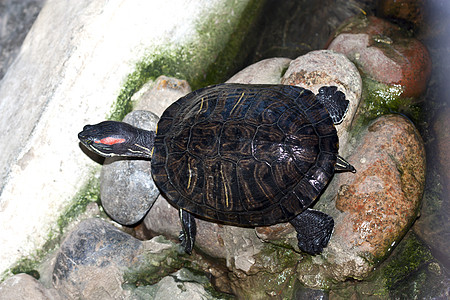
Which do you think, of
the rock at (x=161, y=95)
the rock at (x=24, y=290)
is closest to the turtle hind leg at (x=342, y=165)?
the rock at (x=161, y=95)

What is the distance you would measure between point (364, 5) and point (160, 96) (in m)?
2.87

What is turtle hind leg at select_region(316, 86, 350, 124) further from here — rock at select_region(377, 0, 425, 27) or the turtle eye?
the turtle eye

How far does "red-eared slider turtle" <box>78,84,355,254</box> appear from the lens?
3236 mm

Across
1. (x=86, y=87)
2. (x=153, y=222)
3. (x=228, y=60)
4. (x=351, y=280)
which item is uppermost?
(x=86, y=87)

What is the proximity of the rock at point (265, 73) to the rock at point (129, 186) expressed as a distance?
1.19m

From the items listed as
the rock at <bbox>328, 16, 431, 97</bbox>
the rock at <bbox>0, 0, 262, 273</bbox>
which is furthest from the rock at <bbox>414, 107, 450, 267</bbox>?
A: the rock at <bbox>0, 0, 262, 273</bbox>

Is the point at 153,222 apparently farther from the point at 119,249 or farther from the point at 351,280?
the point at 351,280

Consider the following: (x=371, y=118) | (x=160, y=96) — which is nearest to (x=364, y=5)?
(x=371, y=118)

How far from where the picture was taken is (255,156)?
10.6 feet

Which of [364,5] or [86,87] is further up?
[86,87]

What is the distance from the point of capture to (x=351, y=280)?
3.45 meters

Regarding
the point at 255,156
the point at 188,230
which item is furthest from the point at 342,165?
the point at 188,230

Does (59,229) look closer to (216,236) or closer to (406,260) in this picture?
(216,236)

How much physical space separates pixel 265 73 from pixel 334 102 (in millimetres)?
992
